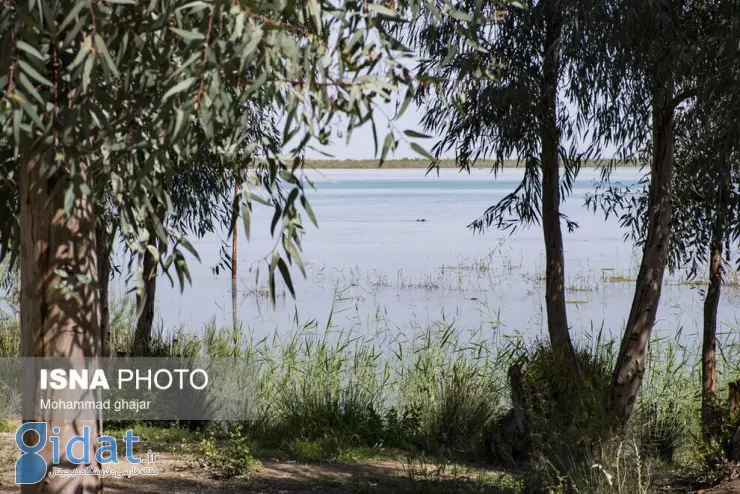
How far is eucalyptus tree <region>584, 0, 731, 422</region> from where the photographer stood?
5094 millimetres

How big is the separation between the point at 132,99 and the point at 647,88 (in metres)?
3.85

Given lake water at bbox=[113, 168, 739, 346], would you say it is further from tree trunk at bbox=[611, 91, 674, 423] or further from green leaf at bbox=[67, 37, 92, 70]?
green leaf at bbox=[67, 37, 92, 70]

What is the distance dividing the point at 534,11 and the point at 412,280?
11.5 metres

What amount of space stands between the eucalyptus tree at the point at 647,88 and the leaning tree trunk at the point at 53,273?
3.36 meters

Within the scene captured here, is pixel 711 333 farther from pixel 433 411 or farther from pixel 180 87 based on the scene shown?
pixel 180 87

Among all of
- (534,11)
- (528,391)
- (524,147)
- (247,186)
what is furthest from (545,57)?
(247,186)

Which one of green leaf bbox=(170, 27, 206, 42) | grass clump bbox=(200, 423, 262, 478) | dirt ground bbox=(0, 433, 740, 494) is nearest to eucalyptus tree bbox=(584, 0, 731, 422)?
dirt ground bbox=(0, 433, 740, 494)

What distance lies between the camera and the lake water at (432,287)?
13.0m

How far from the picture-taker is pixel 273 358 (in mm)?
8055

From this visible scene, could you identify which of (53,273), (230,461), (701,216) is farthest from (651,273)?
(53,273)

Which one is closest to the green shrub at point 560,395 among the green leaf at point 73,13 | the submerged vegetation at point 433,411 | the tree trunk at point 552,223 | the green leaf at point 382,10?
the submerged vegetation at point 433,411

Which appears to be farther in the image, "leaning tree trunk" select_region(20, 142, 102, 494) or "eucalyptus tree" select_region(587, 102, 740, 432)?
"eucalyptus tree" select_region(587, 102, 740, 432)

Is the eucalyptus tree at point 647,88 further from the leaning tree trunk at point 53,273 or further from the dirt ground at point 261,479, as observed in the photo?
the leaning tree trunk at point 53,273

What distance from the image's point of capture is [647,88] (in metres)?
5.52
